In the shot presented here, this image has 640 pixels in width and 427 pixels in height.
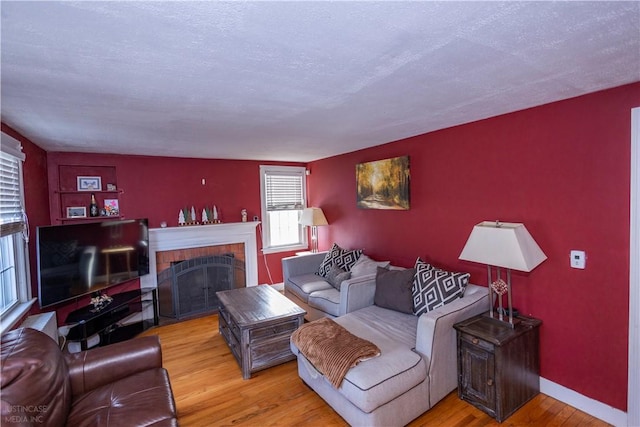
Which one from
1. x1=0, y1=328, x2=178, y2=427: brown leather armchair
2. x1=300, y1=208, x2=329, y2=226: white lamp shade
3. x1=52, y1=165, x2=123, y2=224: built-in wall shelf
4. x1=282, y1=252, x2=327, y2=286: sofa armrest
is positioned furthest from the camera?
x1=300, y1=208, x2=329, y2=226: white lamp shade

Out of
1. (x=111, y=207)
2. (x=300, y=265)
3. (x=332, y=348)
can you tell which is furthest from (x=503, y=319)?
(x=111, y=207)

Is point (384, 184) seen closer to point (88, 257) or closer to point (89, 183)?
point (88, 257)

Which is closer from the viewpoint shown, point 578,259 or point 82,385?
point 82,385

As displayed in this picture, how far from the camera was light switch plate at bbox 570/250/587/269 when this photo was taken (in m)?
2.22

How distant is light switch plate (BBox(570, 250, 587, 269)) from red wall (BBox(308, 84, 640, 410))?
0.04 meters

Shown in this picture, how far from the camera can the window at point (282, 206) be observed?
5.19 meters

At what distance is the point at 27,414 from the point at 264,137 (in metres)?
2.62

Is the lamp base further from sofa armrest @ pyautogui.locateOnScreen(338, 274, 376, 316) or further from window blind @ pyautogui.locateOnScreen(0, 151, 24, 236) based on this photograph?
window blind @ pyautogui.locateOnScreen(0, 151, 24, 236)

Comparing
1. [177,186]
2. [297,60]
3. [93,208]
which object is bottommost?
[93,208]

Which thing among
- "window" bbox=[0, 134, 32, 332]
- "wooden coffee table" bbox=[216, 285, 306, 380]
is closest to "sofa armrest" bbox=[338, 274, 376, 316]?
"wooden coffee table" bbox=[216, 285, 306, 380]

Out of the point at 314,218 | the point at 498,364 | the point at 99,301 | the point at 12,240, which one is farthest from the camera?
the point at 314,218

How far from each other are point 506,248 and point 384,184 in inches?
73.2

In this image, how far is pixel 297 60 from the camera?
58.6 inches

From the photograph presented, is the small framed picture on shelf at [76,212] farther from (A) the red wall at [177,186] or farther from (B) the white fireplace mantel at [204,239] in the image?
(B) the white fireplace mantel at [204,239]
